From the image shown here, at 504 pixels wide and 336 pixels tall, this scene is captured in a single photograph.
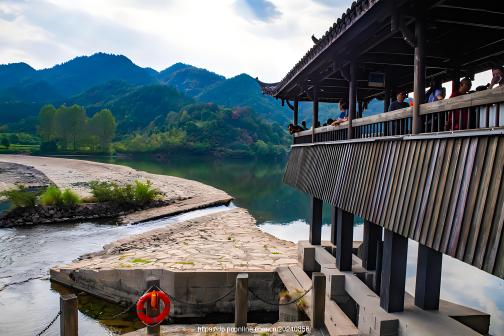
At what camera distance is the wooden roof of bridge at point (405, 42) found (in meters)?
5.34

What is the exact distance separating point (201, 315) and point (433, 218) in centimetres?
759

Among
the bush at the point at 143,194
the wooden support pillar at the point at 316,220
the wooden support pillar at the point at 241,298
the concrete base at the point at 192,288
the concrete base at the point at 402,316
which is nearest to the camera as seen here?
the concrete base at the point at 402,316

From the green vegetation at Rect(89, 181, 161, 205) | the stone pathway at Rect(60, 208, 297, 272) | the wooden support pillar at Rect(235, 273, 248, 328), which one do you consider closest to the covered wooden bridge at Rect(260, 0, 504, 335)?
the wooden support pillar at Rect(235, 273, 248, 328)

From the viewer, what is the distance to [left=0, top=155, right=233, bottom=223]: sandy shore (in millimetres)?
24300

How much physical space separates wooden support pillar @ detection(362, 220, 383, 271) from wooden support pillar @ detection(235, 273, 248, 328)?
3.92 metres

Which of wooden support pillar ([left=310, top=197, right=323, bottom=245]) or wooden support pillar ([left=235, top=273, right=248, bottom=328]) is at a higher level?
wooden support pillar ([left=310, top=197, right=323, bottom=245])

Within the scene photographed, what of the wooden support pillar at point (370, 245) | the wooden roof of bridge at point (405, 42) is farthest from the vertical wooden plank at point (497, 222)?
the wooden support pillar at point (370, 245)

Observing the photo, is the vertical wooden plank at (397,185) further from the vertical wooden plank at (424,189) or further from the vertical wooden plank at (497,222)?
the vertical wooden plank at (497,222)

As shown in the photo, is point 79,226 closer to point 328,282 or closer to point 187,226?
point 187,226

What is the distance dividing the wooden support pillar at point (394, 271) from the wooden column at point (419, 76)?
1903mm

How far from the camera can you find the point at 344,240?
28.8ft

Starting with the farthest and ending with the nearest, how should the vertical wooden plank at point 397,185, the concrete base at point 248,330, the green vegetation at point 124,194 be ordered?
the green vegetation at point 124,194, the concrete base at point 248,330, the vertical wooden plank at point 397,185

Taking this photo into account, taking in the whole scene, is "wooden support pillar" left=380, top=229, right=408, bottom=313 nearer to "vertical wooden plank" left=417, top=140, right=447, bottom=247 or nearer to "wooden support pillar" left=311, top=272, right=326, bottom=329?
"wooden support pillar" left=311, top=272, right=326, bottom=329

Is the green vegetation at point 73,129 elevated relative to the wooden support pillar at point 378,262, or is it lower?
elevated
